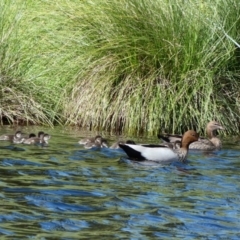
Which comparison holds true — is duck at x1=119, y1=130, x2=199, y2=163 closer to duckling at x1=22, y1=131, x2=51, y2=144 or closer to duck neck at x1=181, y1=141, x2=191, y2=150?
duck neck at x1=181, y1=141, x2=191, y2=150

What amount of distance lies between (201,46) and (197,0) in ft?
3.49

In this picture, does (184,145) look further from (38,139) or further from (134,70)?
(134,70)

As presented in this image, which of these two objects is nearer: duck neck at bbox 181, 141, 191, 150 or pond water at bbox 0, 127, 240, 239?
pond water at bbox 0, 127, 240, 239

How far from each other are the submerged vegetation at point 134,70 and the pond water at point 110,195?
1992 mm

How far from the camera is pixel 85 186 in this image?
11.6 m

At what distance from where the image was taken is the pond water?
9.30 meters

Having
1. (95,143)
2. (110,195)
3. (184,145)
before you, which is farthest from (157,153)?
(110,195)

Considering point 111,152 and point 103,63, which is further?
point 103,63

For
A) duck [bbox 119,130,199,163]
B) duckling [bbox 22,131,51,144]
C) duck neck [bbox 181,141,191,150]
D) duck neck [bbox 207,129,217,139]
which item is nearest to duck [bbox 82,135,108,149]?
duckling [bbox 22,131,51,144]

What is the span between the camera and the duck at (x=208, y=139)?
51.4ft

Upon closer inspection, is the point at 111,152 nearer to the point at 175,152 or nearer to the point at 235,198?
the point at 175,152

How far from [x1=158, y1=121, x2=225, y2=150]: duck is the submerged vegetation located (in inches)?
22.0

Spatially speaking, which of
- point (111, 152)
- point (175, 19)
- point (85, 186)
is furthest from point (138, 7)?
point (85, 186)

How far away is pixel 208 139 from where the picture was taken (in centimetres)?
1638
